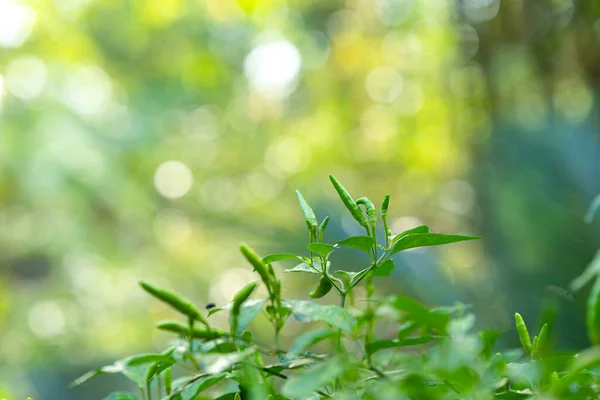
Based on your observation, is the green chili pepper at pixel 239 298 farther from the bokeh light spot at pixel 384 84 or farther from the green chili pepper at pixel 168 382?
the bokeh light spot at pixel 384 84

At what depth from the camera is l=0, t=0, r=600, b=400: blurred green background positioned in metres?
2.90

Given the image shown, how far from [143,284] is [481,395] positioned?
0.13m

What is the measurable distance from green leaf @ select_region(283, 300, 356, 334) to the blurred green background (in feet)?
6.79

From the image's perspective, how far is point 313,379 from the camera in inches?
7.6

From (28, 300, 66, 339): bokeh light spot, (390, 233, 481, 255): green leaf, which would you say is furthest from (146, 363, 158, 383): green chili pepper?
(28, 300, 66, 339): bokeh light spot

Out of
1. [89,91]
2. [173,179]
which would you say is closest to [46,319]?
[173,179]

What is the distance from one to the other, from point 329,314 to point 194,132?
4111mm

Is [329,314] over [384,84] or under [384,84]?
under

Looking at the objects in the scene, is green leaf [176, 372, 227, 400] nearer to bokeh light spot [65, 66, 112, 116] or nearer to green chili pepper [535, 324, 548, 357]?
green chili pepper [535, 324, 548, 357]

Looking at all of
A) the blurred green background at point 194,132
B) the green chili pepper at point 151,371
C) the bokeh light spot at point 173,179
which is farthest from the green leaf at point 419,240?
the bokeh light spot at point 173,179

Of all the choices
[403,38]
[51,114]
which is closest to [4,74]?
[51,114]

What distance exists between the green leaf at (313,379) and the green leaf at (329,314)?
0.04 meters

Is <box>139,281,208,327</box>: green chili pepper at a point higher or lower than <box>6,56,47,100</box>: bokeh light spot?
lower

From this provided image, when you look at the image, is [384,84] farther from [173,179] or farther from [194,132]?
[173,179]
